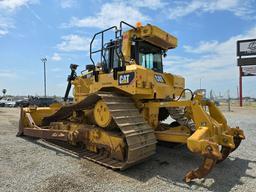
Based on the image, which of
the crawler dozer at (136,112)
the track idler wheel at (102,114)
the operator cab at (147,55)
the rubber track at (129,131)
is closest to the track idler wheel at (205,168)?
the crawler dozer at (136,112)

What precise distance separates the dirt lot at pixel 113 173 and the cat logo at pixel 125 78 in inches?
78.5

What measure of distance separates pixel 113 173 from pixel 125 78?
2.27m

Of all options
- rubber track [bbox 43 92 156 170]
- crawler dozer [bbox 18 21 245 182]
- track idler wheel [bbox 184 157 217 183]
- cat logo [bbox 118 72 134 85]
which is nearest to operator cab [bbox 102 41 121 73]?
crawler dozer [bbox 18 21 245 182]

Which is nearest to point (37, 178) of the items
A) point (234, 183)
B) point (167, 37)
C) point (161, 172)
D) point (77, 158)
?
point (77, 158)

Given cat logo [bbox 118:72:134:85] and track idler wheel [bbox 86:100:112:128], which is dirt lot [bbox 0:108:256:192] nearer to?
track idler wheel [bbox 86:100:112:128]

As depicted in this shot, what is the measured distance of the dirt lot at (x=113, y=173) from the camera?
5129mm

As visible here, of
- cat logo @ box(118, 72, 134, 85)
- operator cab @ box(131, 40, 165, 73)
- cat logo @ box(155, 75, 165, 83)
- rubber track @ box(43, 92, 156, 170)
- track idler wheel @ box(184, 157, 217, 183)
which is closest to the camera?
track idler wheel @ box(184, 157, 217, 183)

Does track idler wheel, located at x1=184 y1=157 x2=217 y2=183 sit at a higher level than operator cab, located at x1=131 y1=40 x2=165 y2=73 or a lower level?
lower

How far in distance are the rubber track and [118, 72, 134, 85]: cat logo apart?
37 centimetres

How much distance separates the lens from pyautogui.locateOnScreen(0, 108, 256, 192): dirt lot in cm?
513

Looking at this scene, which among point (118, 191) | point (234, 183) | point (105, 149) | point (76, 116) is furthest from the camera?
point (76, 116)

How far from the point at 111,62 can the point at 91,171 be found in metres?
3.11

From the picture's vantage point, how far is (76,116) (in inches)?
347

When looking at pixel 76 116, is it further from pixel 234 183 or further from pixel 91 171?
pixel 234 183
